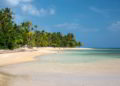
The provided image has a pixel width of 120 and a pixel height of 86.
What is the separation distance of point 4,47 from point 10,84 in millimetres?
33451

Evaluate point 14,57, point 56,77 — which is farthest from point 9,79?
point 14,57

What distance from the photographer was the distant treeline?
38.7 meters

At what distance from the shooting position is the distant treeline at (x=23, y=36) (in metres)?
38.7

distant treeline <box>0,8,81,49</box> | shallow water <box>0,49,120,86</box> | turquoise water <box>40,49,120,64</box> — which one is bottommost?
turquoise water <box>40,49,120,64</box>

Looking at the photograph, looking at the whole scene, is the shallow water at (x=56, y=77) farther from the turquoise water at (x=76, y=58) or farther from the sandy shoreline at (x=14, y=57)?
the turquoise water at (x=76, y=58)

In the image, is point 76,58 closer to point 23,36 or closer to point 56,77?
point 56,77

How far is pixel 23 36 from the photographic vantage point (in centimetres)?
5925

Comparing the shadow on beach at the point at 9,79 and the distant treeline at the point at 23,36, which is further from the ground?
the distant treeline at the point at 23,36

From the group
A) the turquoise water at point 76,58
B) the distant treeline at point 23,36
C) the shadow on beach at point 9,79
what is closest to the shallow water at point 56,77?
the shadow on beach at point 9,79

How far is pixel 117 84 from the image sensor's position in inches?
269

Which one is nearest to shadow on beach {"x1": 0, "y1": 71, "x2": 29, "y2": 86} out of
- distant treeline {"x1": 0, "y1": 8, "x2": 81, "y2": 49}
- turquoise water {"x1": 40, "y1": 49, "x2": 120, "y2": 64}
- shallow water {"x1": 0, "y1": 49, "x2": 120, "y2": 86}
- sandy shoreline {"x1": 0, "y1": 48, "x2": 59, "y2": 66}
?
shallow water {"x1": 0, "y1": 49, "x2": 120, "y2": 86}

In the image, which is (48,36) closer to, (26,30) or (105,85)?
(26,30)

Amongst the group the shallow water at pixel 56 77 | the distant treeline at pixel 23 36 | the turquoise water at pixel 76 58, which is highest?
the distant treeline at pixel 23 36

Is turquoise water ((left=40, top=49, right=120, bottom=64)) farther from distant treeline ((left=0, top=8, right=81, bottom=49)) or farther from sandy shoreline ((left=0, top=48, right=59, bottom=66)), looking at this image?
distant treeline ((left=0, top=8, right=81, bottom=49))
